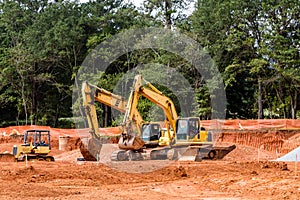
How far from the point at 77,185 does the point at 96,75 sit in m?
27.6

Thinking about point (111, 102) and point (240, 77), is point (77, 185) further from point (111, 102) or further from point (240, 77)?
point (240, 77)

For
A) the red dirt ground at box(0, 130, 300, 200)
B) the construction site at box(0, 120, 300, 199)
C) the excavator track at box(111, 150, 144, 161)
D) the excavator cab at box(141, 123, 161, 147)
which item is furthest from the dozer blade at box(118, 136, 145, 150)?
the excavator cab at box(141, 123, 161, 147)

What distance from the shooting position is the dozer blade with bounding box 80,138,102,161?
24875 millimetres

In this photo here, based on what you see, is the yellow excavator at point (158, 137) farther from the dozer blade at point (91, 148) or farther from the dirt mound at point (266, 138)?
the dirt mound at point (266, 138)

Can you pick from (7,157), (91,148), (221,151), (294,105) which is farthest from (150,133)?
(294,105)

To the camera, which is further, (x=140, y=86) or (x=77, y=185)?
(x=140, y=86)

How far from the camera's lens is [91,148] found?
81.8 feet

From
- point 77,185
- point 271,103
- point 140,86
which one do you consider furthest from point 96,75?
point 77,185

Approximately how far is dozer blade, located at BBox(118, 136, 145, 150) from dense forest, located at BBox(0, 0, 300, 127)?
1517 centimetres

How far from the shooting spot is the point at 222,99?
133 ft

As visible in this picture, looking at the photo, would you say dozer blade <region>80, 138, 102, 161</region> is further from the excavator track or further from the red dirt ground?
the red dirt ground

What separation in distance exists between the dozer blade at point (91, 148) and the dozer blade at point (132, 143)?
149 cm

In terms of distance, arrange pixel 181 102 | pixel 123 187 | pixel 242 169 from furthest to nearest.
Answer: pixel 181 102, pixel 242 169, pixel 123 187

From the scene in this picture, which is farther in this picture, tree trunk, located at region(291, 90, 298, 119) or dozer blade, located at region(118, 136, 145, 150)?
tree trunk, located at region(291, 90, 298, 119)
